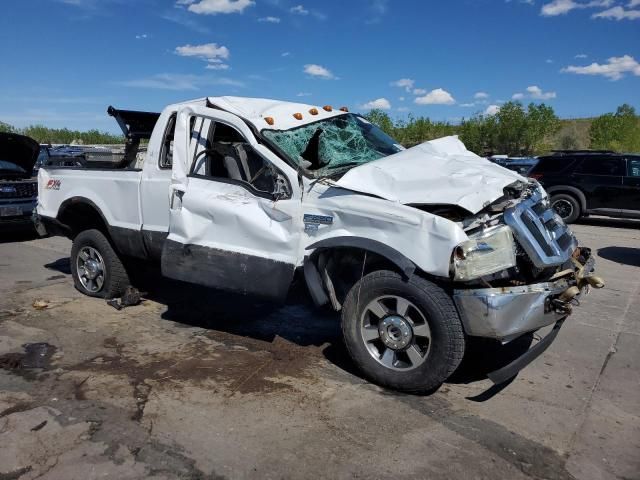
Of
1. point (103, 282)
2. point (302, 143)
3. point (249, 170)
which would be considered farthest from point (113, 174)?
point (302, 143)

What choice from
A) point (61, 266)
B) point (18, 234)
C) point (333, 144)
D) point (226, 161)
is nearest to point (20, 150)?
point (18, 234)

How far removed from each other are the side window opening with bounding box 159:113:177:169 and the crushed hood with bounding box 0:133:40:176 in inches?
226

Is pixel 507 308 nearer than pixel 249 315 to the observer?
Yes

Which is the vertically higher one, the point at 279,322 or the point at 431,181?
the point at 431,181

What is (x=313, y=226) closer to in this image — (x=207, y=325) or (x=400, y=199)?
(x=400, y=199)

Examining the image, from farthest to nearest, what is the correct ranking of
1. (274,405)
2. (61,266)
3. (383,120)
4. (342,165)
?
1. (383,120)
2. (61,266)
3. (342,165)
4. (274,405)

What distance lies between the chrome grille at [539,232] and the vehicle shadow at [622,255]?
5361mm

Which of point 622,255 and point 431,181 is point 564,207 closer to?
point 622,255

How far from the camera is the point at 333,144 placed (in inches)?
185

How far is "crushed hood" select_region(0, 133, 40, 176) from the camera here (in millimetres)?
9469

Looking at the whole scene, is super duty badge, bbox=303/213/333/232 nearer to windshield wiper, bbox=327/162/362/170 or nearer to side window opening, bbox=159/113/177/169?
windshield wiper, bbox=327/162/362/170

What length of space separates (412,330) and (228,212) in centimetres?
180

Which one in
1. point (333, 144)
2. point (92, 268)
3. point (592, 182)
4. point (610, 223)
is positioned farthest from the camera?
point (610, 223)

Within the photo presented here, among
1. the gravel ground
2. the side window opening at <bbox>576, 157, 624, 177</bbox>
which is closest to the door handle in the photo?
the gravel ground
